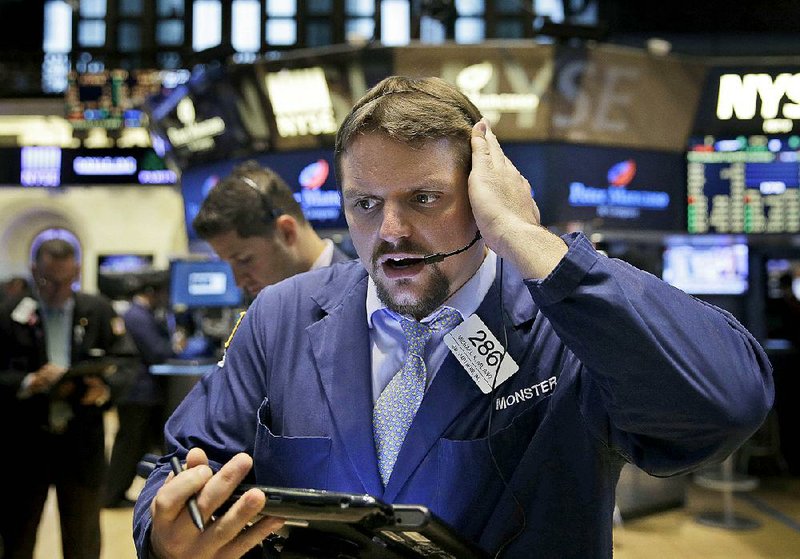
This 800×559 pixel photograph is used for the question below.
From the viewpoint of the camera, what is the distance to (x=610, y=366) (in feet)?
3.19

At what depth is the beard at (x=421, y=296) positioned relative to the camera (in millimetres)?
1183

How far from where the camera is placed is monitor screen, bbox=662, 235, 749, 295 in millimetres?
7176

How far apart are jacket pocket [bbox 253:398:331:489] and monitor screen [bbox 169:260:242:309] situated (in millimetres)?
5560

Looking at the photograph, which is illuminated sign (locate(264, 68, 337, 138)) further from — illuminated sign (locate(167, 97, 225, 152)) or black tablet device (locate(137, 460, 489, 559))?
black tablet device (locate(137, 460, 489, 559))

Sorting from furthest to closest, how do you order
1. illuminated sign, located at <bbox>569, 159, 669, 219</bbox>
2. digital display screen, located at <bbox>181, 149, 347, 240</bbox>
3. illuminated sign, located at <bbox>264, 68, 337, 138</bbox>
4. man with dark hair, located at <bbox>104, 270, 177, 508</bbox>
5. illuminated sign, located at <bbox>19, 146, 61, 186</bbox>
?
illuminated sign, located at <bbox>19, 146, 61, 186</bbox> < digital display screen, located at <bbox>181, 149, 347, 240</bbox> < illuminated sign, located at <bbox>569, 159, 669, 219</bbox> < illuminated sign, located at <bbox>264, 68, 337, 138</bbox> < man with dark hair, located at <bbox>104, 270, 177, 508</bbox>

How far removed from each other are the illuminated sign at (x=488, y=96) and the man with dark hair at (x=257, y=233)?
3.64 meters

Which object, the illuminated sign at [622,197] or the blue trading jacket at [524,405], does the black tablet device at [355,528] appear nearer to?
the blue trading jacket at [524,405]

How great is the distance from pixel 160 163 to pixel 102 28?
4616 mm

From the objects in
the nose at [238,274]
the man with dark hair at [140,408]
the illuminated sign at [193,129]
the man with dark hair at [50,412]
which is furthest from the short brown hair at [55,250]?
the illuminated sign at [193,129]

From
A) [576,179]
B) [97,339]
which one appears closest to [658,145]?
[576,179]

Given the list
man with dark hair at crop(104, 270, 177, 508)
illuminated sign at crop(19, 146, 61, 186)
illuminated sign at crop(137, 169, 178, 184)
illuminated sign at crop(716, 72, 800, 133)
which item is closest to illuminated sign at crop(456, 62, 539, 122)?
illuminated sign at crop(716, 72, 800, 133)

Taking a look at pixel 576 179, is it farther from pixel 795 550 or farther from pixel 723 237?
pixel 795 550

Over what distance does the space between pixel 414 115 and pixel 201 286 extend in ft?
18.9

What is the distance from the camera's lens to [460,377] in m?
1.21
